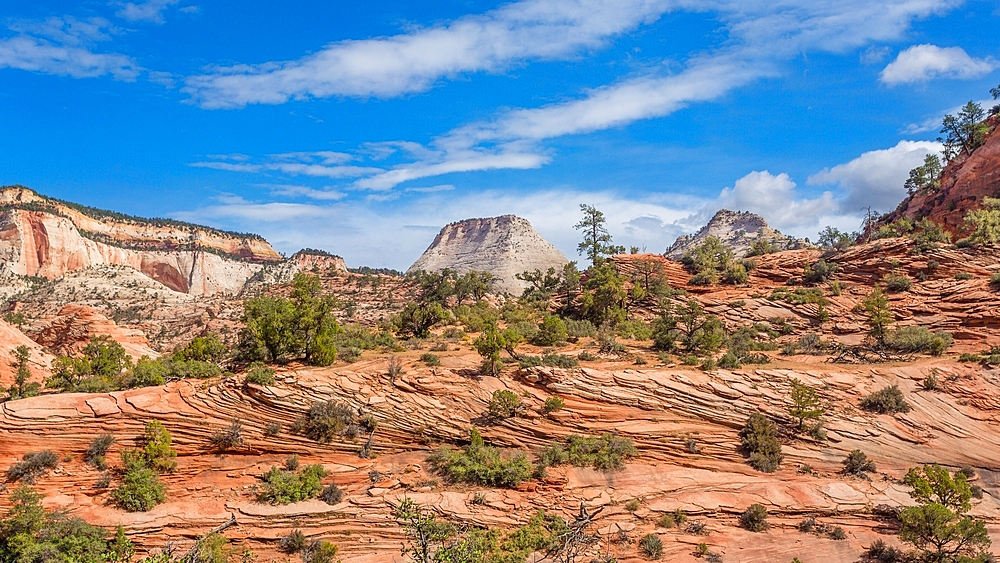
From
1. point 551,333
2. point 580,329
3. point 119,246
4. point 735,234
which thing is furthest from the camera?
point 119,246

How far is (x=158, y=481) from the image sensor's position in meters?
19.3

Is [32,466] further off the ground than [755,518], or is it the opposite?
[32,466]

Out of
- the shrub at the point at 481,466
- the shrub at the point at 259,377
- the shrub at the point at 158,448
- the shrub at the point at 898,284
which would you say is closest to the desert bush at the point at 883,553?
the shrub at the point at 481,466

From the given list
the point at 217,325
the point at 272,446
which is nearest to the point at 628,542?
the point at 272,446

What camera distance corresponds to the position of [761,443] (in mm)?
21266

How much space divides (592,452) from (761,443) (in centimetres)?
693

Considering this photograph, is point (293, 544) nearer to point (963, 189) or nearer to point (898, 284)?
point (898, 284)

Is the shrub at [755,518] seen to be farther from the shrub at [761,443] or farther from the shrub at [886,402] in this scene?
the shrub at [886,402]

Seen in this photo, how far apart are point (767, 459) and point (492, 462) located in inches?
432

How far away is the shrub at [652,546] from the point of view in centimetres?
1658

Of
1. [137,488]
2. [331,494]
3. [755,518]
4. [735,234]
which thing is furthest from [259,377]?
[735,234]

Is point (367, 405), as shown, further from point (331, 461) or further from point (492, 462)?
point (492, 462)

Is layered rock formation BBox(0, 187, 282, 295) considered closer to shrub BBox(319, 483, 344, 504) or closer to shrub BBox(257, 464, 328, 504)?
shrub BBox(257, 464, 328, 504)

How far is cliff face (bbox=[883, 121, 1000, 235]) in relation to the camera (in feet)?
155
